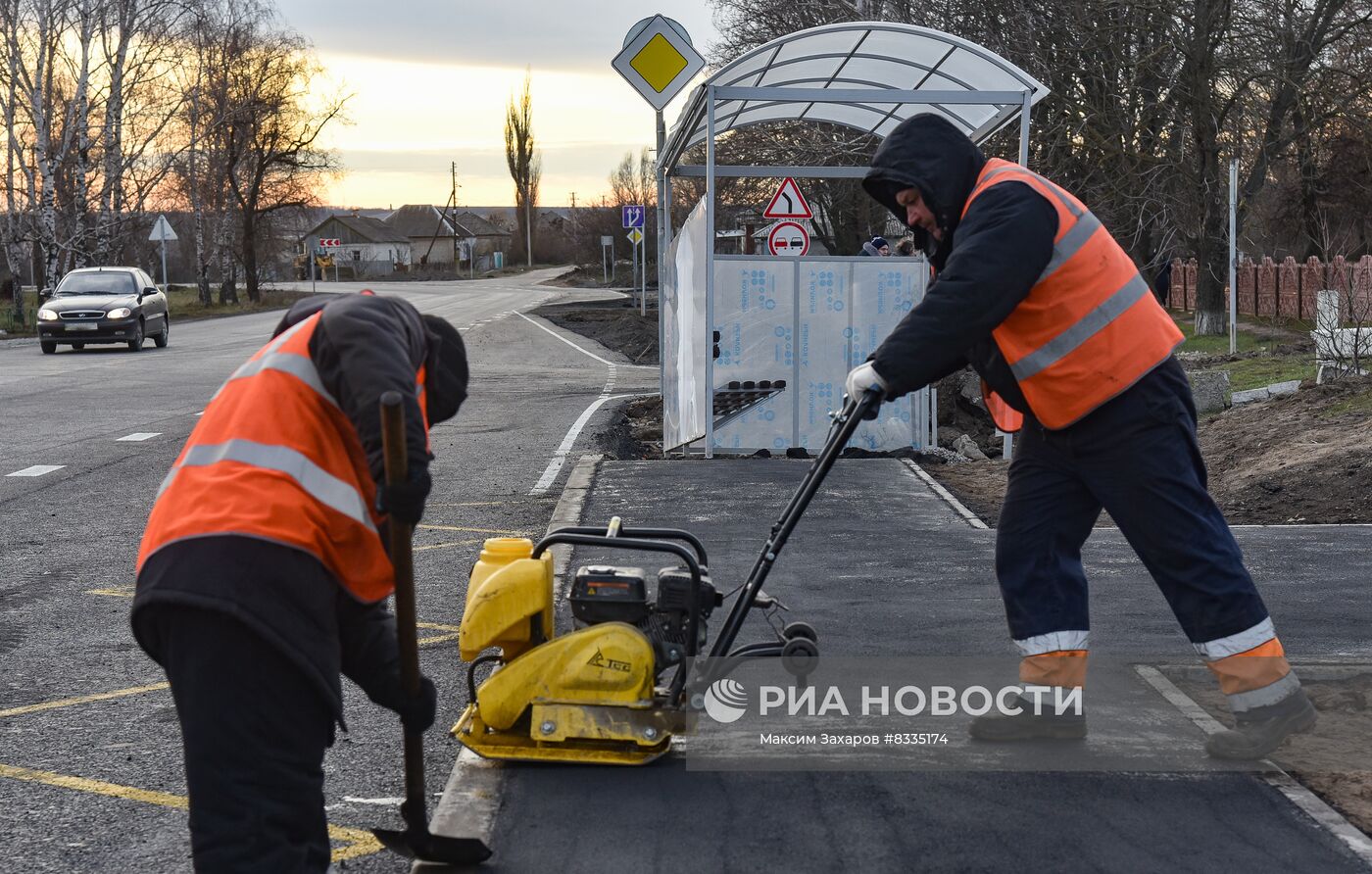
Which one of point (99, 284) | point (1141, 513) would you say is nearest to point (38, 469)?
point (1141, 513)

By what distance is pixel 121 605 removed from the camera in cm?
668

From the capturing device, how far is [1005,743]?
4426 millimetres

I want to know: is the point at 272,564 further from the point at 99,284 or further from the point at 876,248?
the point at 99,284

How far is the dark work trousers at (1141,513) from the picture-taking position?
403cm

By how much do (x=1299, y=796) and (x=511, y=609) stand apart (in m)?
2.22

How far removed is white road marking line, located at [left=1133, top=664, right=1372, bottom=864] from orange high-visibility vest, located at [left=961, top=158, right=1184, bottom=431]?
115cm

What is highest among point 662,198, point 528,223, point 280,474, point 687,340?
point 528,223

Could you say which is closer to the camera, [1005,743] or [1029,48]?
[1005,743]

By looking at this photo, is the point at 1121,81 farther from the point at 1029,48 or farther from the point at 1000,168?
the point at 1000,168

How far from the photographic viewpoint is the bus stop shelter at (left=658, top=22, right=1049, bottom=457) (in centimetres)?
1141

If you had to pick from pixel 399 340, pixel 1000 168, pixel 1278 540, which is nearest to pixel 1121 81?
pixel 1278 540

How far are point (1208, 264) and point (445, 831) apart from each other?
26.1 meters

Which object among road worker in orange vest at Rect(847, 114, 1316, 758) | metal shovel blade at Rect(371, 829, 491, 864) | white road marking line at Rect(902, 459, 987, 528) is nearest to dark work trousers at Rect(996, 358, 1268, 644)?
road worker in orange vest at Rect(847, 114, 1316, 758)
